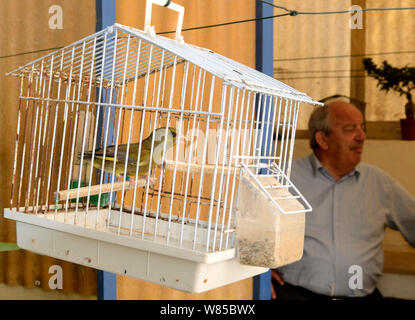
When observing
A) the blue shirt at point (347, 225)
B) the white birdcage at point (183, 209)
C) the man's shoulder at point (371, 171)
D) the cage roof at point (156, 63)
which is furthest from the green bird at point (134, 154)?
the man's shoulder at point (371, 171)

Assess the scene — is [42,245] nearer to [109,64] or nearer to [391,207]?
[109,64]

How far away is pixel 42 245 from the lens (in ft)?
2.64

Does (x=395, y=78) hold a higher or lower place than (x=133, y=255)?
higher

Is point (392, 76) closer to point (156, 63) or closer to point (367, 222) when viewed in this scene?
point (367, 222)

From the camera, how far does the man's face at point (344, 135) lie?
1.66 meters

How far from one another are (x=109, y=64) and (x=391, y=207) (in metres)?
1.10

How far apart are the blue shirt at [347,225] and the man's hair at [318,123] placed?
6 centimetres

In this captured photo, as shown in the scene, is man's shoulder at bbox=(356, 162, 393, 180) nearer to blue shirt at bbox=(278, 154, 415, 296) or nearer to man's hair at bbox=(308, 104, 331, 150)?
blue shirt at bbox=(278, 154, 415, 296)

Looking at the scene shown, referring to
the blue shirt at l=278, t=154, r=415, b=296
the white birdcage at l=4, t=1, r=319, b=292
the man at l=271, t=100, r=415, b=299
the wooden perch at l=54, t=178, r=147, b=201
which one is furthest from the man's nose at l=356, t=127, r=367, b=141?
the wooden perch at l=54, t=178, r=147, b=201

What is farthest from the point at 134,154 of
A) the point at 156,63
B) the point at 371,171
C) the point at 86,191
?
the point at 371,171

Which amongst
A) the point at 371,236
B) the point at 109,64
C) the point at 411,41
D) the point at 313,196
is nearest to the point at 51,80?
the point at 109,64

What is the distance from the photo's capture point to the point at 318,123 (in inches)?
66.2

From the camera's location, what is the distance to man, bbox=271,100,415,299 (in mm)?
1562

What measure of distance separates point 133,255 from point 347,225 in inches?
40.3
